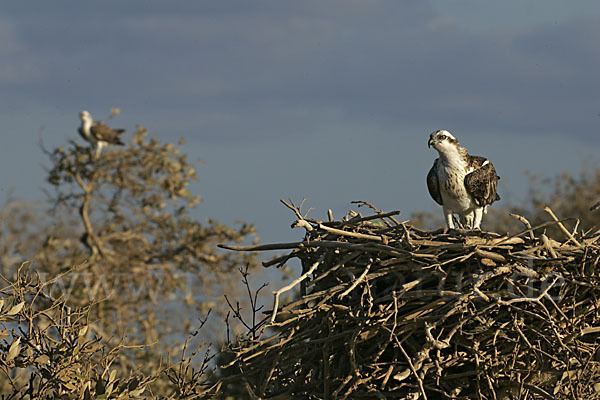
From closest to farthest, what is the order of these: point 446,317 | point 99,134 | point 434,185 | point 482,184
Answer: point 446,317
point 482,184
point 434,185
point 99,134

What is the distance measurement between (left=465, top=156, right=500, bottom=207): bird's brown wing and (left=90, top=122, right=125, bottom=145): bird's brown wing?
9.89m

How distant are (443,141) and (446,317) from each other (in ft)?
8.71

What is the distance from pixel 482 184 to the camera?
672 cm

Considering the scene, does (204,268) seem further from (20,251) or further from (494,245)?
(494,245)

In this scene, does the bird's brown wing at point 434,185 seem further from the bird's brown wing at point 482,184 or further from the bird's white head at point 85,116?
the bird's white head at point 85,116

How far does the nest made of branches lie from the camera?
454cm

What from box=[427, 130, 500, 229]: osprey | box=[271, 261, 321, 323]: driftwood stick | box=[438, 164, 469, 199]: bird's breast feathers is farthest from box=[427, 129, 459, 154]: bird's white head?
box=[271, 261, 321, 323]: driftwood stick

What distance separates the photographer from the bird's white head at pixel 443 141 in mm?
6812

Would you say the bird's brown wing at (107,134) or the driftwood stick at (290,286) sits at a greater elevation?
the bird's brown wing at (107,134)

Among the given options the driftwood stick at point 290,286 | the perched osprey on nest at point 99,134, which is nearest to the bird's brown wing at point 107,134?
the perched osprey on nest at point 99,134

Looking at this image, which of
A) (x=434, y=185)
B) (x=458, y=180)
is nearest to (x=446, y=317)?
(x=458, y=180)

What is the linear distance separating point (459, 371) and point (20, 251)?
13203mm

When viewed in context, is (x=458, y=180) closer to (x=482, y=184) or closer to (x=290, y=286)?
(x=482, y=184)

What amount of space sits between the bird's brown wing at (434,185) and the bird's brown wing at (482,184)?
26 centimetres
